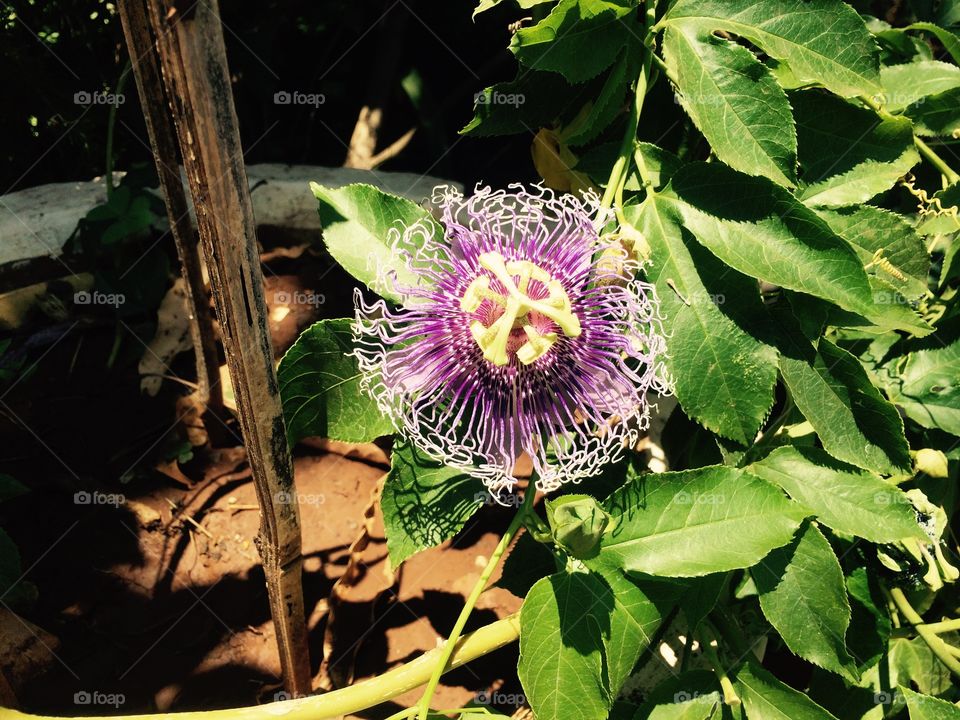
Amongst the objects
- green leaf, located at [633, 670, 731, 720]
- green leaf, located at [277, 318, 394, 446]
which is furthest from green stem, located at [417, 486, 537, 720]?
green leaf, located at [633, 670, 731, 720]

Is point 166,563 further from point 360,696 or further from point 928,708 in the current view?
point 928,708

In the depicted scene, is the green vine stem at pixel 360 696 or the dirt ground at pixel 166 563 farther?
the dirt ground at pixel 166 563

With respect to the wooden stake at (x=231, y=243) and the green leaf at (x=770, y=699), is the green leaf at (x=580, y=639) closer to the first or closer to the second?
the green leaf at (x=770, y=699)

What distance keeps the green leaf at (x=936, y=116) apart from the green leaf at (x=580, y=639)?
919 mm

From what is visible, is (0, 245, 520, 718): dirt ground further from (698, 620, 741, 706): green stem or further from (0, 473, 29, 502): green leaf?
(698, 620, 741, 706): green stem

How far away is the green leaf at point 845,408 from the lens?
3.70ft

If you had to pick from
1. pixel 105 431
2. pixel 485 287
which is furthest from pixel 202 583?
pixel 485 287

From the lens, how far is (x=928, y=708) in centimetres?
121

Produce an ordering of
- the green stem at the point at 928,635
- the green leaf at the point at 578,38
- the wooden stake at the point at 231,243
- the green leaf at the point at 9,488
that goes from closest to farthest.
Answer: the wooden stake at the point at 231,243, the green leaf at the point at 578,38, the green stem at the point at 928,635, the green leaf at the point at 9,488

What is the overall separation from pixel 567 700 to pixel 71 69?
6.30 feet

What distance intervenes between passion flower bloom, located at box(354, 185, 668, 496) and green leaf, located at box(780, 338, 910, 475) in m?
0.22

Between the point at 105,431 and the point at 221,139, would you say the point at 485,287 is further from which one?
the point at 105,431

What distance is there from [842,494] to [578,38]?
0.71 m

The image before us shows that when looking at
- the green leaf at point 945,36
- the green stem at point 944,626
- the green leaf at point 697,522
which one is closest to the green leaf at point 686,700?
the green leaf at point 697,522
